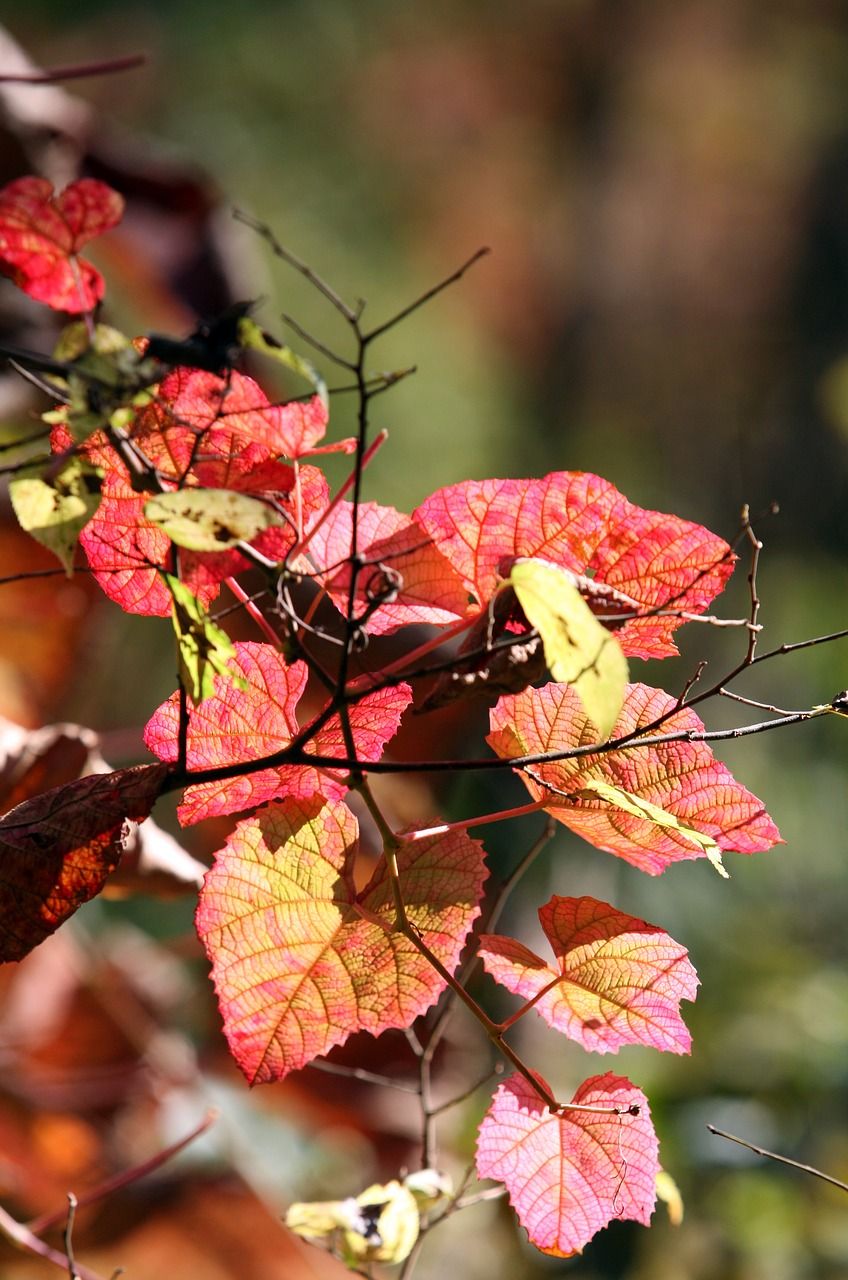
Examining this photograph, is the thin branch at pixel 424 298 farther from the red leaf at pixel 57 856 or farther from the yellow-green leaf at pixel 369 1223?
the yellow-green leaf at pixel 369 1223

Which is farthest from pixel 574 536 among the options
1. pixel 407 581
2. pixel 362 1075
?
pixel 362 1075

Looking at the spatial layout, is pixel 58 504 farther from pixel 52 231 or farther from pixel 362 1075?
pixel 362 1075

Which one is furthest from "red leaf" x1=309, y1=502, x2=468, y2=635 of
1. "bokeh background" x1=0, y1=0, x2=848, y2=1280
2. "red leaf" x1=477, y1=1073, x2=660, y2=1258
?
"bokeh background" x1=0, y1=0, x2=848, y2=1280

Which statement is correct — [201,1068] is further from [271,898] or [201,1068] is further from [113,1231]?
[271,898]

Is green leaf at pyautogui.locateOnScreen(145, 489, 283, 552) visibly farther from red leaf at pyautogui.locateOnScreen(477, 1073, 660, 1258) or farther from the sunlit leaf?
red leaf at pyautogui.locateOnScreen(477, 1073, 660, 1258)

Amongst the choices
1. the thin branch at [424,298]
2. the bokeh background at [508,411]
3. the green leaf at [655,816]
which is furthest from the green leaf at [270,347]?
the bokeh background at [508,411]
